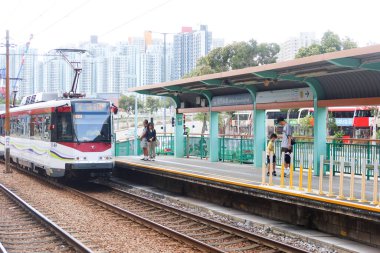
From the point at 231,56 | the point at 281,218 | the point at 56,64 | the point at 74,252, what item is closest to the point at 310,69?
the point at 281,218

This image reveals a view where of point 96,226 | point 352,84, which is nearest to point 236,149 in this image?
point 352,84

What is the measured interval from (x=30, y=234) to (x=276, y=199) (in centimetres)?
520

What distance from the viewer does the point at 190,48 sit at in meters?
71.4

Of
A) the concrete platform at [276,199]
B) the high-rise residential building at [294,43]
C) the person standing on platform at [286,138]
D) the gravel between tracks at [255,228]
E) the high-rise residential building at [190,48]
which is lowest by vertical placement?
the gravel between tracks at [255,228]

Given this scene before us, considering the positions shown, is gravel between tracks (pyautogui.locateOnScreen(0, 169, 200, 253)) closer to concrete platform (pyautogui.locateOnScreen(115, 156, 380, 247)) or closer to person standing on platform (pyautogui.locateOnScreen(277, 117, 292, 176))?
concrete platform (pyautogui.locateOnScreen(115, 156, 380, 247))

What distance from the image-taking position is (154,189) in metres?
18.5

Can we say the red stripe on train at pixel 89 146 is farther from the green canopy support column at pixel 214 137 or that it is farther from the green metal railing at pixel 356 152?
the green metal railing at pixel 356 152

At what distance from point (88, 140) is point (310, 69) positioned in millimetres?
7861

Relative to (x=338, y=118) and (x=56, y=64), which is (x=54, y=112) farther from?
(x=56, y=64)

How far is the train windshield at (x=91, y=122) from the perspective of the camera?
17.6 metres

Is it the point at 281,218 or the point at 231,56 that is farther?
the point at 231,56

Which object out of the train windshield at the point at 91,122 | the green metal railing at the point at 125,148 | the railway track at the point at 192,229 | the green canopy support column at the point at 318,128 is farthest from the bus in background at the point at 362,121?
the railway track at the point at 192,229

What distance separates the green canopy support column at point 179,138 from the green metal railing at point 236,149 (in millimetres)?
2670

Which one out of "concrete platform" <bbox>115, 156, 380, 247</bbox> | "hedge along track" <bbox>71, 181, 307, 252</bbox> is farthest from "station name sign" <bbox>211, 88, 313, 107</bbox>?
"hedge along track" <bbox>71, 181, 307, 252</bbox>
